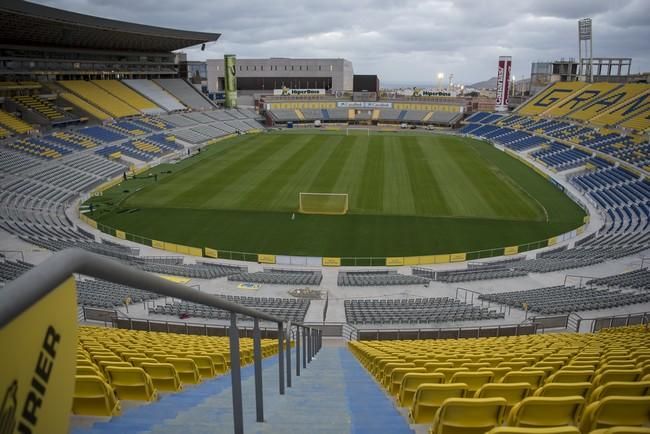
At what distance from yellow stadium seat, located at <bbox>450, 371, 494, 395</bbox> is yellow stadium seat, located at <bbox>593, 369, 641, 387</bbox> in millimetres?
1102

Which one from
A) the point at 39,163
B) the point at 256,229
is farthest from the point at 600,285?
the point at 39,163

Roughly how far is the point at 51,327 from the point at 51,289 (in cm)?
14

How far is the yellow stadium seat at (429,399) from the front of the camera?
15.7 feet

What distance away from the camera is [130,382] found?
5078 mm

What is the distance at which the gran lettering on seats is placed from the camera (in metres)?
1.53

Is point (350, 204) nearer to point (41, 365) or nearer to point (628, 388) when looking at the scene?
point (628, 388)

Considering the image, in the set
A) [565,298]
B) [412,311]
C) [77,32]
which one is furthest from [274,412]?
[77,32]

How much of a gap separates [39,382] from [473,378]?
5.08 meters

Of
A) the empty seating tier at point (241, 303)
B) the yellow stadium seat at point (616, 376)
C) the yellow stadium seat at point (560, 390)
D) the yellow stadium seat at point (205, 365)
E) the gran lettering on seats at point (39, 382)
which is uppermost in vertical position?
the gran lettering on seats at point (39, 382)

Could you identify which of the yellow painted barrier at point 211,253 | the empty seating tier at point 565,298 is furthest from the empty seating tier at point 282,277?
the empty seating tier at point 565,298

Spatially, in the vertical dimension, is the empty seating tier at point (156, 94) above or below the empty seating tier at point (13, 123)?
above

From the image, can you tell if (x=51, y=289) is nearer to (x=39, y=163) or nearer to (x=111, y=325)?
(x=111, y=325)

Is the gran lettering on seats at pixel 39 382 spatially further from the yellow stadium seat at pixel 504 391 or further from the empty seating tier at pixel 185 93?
the empty seating tier at pixel 185 93

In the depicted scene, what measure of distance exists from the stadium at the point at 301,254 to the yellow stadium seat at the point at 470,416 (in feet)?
0.06
